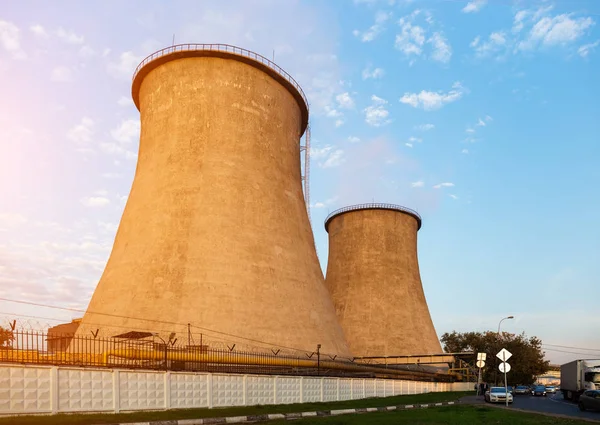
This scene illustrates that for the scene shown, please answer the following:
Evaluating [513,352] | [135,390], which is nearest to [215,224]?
[135,390]

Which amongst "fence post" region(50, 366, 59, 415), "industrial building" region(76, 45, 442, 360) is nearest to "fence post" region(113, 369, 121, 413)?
"fence post" region(50, 366, 59, 415)

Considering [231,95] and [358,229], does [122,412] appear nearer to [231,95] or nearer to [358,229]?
[231,95]

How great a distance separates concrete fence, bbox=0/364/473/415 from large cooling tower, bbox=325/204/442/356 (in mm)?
21893

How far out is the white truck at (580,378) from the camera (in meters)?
26.3

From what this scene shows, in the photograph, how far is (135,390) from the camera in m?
13.5

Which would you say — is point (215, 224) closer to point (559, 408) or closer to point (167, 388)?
point (167, 388)

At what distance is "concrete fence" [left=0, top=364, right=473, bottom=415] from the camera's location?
11180 mm

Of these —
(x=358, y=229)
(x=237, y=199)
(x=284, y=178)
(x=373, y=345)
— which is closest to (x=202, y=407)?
(x=237, y=199)

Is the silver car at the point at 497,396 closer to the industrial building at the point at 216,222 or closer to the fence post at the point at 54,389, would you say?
the industrial building at the point at 216,222

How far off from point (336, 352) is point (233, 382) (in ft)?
35.5

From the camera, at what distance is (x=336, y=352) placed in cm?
2638

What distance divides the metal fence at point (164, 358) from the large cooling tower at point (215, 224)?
1266 millimetres

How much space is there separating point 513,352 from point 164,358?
59.3 m

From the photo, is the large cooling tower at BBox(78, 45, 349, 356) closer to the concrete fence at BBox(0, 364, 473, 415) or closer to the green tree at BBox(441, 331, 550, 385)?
the concrete fence at BBox(0, 364, 473, 415)
